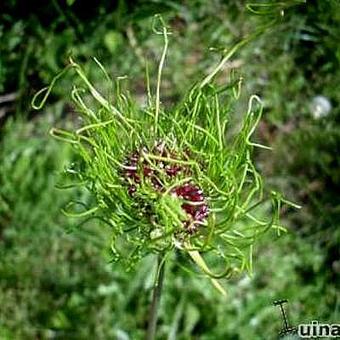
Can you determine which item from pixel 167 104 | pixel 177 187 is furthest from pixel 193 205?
pixel 167 104

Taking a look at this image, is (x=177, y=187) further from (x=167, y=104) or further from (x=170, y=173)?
(x=167, y=104)

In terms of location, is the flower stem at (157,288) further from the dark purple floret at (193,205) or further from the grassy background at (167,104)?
the grassy background at (167,104)

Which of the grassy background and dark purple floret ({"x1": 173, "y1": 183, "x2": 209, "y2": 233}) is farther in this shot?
the grassy background

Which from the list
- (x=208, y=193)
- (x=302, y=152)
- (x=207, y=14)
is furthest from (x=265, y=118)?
(x=208, y=193)

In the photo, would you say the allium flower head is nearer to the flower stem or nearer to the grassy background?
the flower stem

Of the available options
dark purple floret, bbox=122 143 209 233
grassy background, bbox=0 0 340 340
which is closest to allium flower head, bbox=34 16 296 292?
dark purple floret, bbox=122 143 209 233

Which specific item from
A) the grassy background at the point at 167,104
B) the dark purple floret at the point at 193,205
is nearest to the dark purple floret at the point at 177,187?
the dark purple floret at the point at 193,205

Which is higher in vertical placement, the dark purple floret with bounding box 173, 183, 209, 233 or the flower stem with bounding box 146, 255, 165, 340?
the dark purple floret with bounding box 173, 183, 209, 233

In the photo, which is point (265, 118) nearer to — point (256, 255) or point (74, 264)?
point (256, 255)
